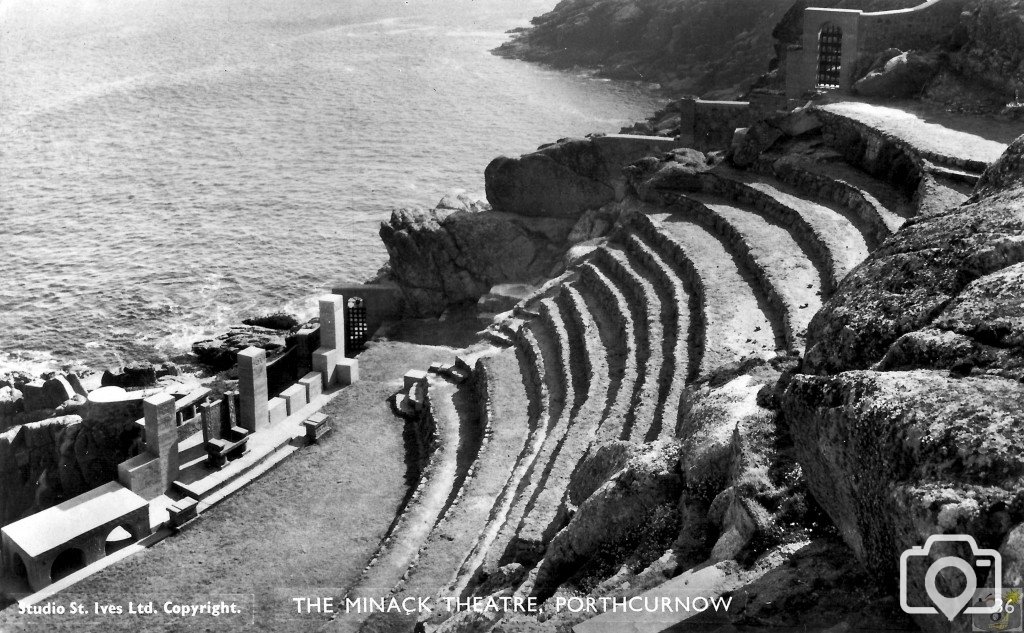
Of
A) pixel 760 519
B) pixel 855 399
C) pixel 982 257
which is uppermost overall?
pixel 982 257

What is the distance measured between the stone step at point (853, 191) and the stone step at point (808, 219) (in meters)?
0.23

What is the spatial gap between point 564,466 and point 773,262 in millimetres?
6627

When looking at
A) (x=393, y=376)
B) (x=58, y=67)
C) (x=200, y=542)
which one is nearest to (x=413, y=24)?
(x=58, y=67)

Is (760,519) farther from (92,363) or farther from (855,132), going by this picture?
(92,363)

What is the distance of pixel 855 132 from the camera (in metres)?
22.5

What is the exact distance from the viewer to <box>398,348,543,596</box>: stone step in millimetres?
14344

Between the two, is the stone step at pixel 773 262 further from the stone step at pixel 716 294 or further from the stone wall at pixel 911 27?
the stone wall at pixel 911 27

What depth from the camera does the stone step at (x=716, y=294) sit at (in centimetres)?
1559

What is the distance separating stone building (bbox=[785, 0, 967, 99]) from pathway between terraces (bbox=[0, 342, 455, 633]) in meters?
17.1

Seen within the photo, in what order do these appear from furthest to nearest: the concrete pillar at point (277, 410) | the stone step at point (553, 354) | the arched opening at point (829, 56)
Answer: the arched opening at point (829, 56) < the concrete pillar at point (277, 410) < the stone step at point (553, 354)

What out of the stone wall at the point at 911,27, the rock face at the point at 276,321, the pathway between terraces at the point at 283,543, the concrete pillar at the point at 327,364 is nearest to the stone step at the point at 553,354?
the pathway between terraces at the point at 283,543

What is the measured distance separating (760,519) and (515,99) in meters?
64.7

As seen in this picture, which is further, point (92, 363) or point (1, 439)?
point (92, 363)

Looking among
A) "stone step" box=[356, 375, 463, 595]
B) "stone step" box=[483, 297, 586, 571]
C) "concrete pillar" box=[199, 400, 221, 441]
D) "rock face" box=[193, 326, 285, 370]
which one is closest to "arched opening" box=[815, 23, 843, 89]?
"stone step" box=[483, 297, 586, 571]
